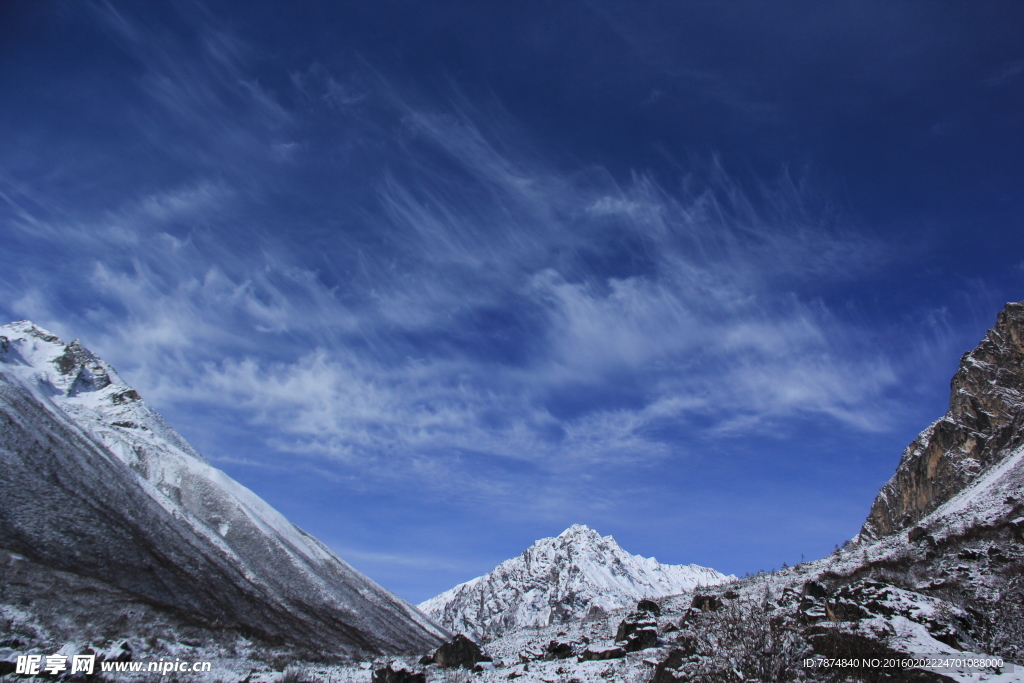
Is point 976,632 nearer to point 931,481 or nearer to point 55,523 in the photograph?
point 55,523

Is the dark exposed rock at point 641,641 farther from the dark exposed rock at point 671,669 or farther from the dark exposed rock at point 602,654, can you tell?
the dark exposed rock at point 671,669

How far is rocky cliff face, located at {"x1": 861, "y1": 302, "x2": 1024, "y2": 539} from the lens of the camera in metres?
102

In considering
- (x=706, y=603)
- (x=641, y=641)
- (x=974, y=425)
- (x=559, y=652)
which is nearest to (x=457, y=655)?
(x=559, y=652)

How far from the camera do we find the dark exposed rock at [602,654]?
3886 cm

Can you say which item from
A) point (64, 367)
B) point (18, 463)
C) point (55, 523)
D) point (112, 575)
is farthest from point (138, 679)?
point (64, 367)

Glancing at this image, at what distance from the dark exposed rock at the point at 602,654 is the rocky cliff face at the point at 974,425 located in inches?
3429

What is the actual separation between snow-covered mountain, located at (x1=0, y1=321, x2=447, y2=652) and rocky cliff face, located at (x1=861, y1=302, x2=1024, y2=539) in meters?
102

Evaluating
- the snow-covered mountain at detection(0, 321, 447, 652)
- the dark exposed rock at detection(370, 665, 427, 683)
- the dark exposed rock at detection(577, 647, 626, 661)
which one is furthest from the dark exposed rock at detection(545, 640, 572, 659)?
the snow-covered mountain at detection(0, 321, 447, 652)

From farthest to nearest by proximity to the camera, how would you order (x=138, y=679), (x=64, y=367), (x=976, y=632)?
(x=64, y=367) < (x=138, y=679) < (x=976, y=632)

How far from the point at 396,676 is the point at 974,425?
401ft

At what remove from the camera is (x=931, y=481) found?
116m

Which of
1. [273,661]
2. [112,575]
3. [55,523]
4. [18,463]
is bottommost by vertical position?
[273,661]

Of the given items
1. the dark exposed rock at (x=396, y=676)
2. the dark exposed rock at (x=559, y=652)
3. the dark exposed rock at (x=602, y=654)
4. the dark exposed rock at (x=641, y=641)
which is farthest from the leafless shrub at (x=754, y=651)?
the dark exposed rock at (x=396, y=676)

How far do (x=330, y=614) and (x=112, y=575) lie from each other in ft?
102
